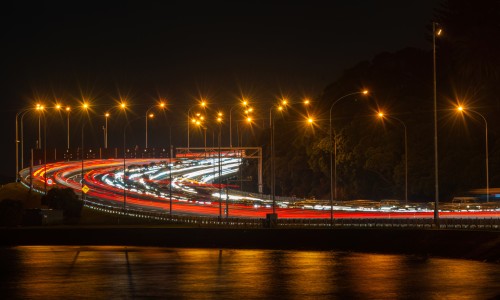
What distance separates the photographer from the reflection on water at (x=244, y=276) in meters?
29.5

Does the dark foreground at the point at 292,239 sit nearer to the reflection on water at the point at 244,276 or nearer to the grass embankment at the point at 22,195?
the reflection on water at the point at 244,276

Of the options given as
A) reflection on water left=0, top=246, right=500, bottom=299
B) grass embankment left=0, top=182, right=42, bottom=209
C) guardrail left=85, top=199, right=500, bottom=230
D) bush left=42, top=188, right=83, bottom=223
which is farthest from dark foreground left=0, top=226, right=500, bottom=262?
grass embankment left=0, top=182, right=42, bottom=209

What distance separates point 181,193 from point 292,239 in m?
68.9

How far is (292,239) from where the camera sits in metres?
51.4

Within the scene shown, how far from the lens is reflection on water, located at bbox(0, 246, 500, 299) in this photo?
29.5 m

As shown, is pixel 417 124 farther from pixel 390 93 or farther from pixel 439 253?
pixel 439 253

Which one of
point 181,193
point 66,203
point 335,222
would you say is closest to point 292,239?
point 335,222

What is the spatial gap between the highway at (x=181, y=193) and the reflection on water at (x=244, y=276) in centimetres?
3233

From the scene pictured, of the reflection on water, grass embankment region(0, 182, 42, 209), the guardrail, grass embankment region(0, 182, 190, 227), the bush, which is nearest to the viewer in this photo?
the reflection on water

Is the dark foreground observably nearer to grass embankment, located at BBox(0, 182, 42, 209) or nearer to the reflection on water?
the reflection on water

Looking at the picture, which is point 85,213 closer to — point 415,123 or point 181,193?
→ point 181,193

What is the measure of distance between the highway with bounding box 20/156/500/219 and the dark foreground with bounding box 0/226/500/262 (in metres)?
20.0

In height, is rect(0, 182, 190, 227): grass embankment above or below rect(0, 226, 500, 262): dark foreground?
above

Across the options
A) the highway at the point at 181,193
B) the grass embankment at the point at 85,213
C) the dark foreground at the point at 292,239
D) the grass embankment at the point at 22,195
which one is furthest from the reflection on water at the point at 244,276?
the grass embankment at the point at 22,195
